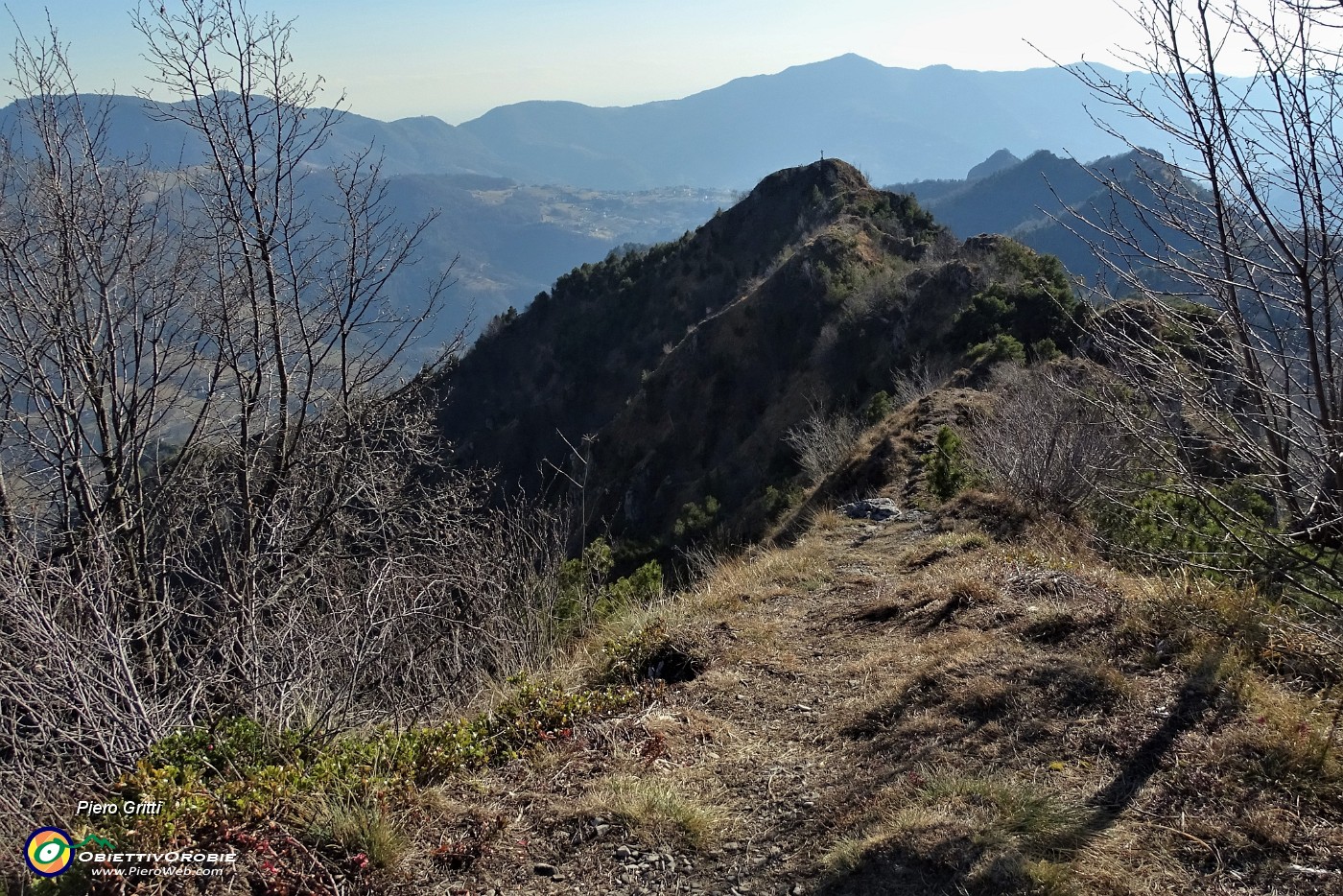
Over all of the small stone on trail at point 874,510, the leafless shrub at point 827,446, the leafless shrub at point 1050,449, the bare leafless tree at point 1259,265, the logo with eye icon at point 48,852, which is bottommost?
the leafless shrub at point 827,446

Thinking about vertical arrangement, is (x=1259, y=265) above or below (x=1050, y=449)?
above

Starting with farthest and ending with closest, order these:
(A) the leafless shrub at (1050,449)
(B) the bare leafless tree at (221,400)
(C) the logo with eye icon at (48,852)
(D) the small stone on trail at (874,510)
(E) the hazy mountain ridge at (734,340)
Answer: (E) the hazy mountain ridge at (734,340)
(D) the small stone on trail at (874,510)
(A) the leafless shrub at (1050,449)
(B) the bare leafless tree at (221,400)
(C) the logo with eye icon at (48,852)

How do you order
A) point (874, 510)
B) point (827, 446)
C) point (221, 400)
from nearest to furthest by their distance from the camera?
point (221, 400), point (874, 510), point (827, 446)

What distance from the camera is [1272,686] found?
12.0ft

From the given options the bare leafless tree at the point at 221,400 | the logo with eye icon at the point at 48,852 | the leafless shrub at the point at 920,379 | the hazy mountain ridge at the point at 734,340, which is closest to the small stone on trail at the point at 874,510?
the bare leafless tree at the point at 221,400

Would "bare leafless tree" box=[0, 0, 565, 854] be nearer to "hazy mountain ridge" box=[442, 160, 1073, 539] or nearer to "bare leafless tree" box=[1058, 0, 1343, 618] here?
"bare leafless tree" box=[1058, 0, 1343, 618]

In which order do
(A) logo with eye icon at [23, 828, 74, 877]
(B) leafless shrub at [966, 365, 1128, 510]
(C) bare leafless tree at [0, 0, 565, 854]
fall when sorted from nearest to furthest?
(A) logo with eye icon at [23, 828, 74, 877], (C) bare leafless tree at [0, 0, 565, 854], (B) leafless shrub at [966, 365, 1128, 510]

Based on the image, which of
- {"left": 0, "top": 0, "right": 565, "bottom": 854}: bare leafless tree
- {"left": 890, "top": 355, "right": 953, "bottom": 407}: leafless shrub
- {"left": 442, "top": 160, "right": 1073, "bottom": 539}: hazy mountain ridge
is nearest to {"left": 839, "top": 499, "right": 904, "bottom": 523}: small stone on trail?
{"left": 0, "top": 0, "right": 565, "bottom": 854}: bare leafless tree

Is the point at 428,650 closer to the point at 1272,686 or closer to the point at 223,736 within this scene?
the point at 223,736

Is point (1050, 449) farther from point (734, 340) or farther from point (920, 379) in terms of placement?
point (734, 340)

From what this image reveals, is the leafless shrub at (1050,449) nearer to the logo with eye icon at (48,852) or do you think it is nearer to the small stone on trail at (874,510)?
the small stone on trail at (874,510)

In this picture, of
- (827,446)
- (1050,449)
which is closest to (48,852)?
(1050,449)

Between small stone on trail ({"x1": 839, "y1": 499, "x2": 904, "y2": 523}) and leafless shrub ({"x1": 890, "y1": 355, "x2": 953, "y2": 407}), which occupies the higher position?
leafless shrub ({"x1": 890, "y1": 355, "x2": 953, "y2": 407})

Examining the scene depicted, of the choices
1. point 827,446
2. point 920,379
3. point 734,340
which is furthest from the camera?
point 734,340
